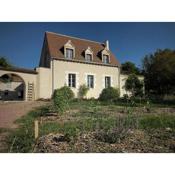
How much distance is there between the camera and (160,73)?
20.1 ft

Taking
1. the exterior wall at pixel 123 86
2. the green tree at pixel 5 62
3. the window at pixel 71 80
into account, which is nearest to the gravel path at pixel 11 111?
the green tree at pixel 5 62

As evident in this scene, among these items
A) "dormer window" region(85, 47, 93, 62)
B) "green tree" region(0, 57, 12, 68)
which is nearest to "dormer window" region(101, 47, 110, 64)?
"dormer window" region(85, 47, 93, 62)

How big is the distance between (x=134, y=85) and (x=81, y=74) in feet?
7.02

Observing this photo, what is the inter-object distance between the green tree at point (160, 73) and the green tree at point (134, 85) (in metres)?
0.22

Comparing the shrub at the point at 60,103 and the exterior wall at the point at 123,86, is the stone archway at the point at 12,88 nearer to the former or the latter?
the shrub at the point at 60,103

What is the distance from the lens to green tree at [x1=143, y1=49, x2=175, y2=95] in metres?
6.05

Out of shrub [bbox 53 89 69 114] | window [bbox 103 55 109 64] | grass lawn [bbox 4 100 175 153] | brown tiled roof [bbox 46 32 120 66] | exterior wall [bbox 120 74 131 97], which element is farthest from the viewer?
window [bbox 103 55 109 64]

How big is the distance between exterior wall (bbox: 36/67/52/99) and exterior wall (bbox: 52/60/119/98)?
22cm

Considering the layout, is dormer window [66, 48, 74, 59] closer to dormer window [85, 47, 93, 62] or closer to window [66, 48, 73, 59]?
window [66, 48, 73, 59]

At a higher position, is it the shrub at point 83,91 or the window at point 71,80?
the window at point 71,80

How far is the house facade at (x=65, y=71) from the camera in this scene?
6621 millimetres

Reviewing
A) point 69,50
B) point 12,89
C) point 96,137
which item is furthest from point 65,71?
point 96,137

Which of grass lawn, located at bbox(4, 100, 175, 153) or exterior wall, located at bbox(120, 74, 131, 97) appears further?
exterior wall, located at bbox(120, 74, 131, 97)
